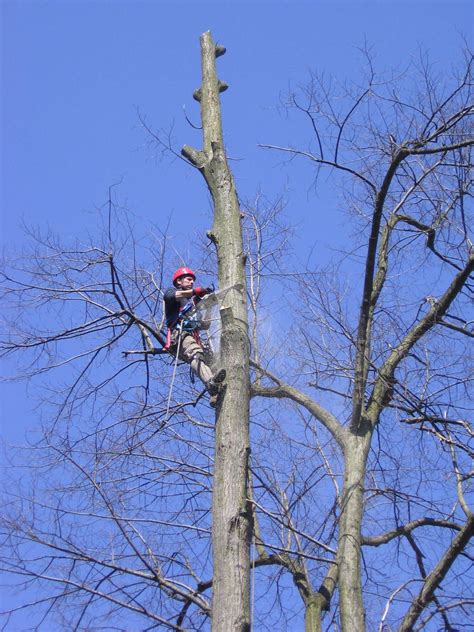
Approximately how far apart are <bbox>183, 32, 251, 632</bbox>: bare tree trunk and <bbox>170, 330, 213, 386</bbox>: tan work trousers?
1.96 feet

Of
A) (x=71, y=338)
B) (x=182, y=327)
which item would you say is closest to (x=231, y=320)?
(x=182, y=327)

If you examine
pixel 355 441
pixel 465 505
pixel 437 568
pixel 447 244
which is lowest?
pixel 437 568

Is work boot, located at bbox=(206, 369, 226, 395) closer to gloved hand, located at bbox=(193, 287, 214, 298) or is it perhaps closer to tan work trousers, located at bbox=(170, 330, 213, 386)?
tan work trousers, located at bbox=(170, 330, 213, 386)

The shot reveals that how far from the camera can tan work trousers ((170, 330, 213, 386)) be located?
22.9ft

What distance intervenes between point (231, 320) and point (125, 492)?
1.60 meters

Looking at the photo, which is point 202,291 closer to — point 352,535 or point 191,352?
point 191,352

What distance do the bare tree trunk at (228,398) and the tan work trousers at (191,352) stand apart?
60 centimetres

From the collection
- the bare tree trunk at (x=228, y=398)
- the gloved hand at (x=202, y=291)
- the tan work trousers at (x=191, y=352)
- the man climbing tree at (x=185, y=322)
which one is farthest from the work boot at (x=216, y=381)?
the gloved hand at (x=202, y=291)

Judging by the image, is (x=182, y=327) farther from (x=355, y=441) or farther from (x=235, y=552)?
(x=235, y=552)

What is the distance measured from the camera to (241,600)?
5.38m

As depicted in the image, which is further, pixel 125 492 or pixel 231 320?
pixel 125 492

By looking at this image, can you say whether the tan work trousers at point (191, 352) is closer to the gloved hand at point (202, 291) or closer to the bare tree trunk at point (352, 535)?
the gloved hand at point (202, 291)

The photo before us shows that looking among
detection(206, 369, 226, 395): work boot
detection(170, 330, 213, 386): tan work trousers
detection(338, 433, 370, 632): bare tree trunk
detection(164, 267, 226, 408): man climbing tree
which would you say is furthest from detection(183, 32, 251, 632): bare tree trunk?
detection(338, 433, 370, 632): bare tree trunk

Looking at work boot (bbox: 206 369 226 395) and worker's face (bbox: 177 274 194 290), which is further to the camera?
worker's face (bbox: 177 274 194 290)
